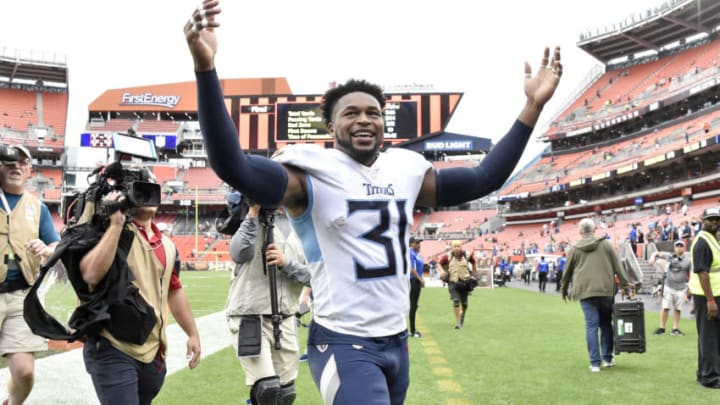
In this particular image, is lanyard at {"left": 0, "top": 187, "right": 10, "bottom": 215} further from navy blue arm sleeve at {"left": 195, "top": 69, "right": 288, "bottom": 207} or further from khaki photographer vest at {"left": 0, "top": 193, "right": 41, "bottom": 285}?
navy blue arm sleeve at {"left": 195, "top": 69, "right": 288, "bottom": 207}

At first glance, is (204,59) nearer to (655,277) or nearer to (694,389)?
(694,389)

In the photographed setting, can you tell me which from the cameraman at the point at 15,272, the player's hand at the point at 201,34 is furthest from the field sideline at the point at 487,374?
the player's hand at the point at 201,34

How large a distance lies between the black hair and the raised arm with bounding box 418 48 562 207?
1.38 feet

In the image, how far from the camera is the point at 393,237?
2461mm

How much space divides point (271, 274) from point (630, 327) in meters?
5.32

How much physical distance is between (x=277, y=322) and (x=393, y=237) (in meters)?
2.09

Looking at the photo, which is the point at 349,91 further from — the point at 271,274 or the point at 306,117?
the point at 306,117

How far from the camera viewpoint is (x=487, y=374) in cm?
714

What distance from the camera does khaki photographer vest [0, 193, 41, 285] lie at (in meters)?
4.22

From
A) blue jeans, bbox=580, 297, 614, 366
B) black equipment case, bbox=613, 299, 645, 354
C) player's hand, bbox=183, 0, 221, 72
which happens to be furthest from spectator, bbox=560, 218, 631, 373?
player's hand, bbox=183, 0, 221, 72

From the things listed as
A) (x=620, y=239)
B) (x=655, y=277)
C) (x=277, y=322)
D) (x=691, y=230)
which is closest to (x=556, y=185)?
(x=620, y=239)

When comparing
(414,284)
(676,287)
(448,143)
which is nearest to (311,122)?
(448,143)

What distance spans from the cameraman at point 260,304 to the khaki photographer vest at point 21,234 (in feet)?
4.64

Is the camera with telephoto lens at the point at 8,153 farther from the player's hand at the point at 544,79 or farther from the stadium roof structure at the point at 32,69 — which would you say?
the stadium roof structure at the point at 32,69
